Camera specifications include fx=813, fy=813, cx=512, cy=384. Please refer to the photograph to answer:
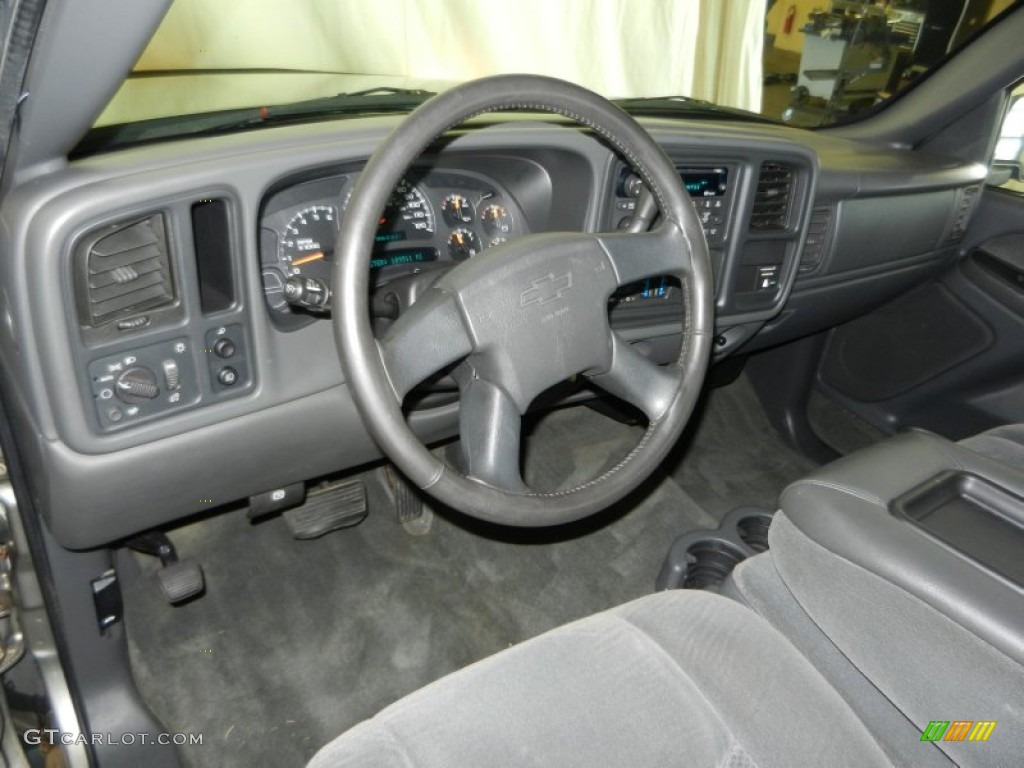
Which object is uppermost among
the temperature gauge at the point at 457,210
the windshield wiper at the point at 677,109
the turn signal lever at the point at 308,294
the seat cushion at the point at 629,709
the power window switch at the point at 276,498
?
the windshield wiper at the point at 677,109

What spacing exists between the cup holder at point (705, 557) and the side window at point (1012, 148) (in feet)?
4.46

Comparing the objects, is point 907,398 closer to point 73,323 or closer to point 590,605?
point 590,605

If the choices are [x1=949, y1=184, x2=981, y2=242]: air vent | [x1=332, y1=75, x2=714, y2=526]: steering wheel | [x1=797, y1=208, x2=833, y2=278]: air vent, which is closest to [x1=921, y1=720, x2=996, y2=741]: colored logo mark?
[x1=332, y1=75, x2=714, y2=526]: steering wheel

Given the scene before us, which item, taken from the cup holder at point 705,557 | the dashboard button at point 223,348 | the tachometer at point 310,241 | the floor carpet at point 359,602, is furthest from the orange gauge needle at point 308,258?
the cup holder at point 705,557

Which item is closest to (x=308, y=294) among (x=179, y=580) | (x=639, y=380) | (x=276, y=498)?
(x=639, y=380)

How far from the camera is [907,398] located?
8.61ft

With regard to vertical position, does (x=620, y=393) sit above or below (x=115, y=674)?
above

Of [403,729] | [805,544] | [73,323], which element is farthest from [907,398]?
[73,323]

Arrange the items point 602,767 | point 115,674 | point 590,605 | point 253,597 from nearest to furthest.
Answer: point 602,767
point 115,674
point 253,597
point 590,605

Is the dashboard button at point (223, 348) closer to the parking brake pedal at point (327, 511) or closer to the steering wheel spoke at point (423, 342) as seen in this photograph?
the steering wheel spoke at point (423, 342)

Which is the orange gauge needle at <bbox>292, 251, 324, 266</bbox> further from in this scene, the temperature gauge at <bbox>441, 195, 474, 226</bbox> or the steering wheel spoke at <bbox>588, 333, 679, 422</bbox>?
the steering wheel spoke at <bbox>588, 333, 679, 422</bbox>

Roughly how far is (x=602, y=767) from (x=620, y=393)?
583 mm

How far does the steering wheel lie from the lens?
3.23 feet

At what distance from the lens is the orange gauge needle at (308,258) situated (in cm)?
139
